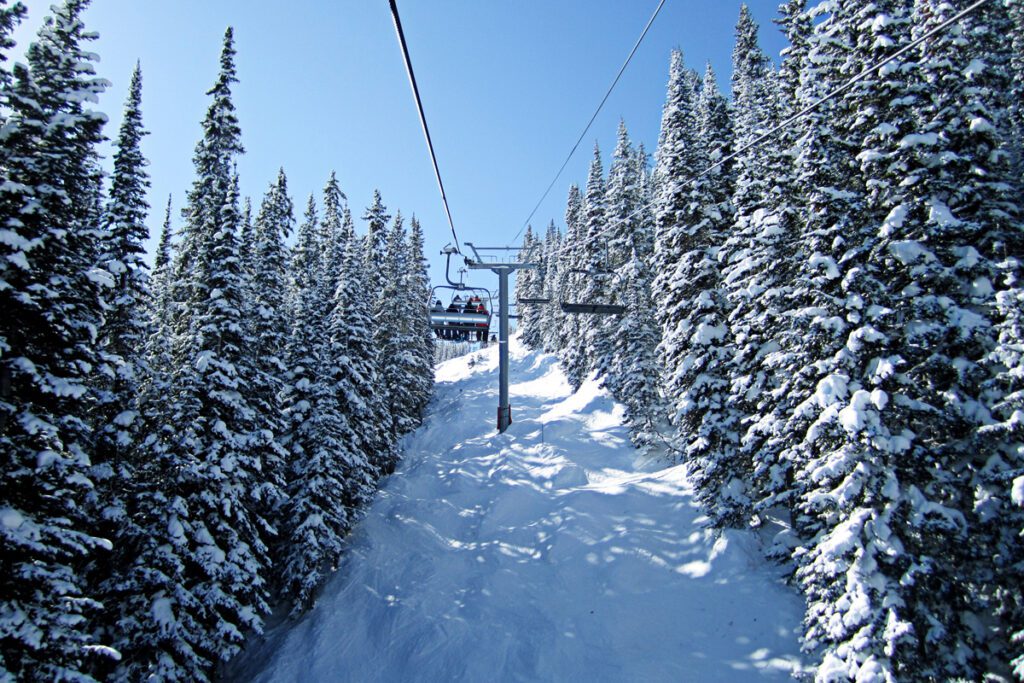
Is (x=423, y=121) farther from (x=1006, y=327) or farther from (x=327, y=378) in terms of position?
(x=327, y=378)

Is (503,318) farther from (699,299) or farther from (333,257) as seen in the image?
(333,257)

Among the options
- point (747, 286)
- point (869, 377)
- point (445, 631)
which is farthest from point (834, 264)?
point (445, 631)

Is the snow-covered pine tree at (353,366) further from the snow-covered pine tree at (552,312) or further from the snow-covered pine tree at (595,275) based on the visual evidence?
the snow-covered pine tree at (552,312)

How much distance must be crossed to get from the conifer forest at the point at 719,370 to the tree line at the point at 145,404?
9 centimetres

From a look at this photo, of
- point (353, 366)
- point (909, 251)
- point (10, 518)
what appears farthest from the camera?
point (353, 366)

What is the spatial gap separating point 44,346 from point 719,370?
19691 millimetres

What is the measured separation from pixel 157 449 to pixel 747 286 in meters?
19.7

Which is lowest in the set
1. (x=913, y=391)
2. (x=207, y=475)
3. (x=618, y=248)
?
(x=207, y=475)

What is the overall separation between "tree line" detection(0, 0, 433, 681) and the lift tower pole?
866 cm

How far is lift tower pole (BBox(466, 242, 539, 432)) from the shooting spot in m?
19.1

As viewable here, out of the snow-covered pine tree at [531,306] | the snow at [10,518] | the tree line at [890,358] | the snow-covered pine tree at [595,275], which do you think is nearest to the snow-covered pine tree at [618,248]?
the snow-covered pine tree at [595,275]

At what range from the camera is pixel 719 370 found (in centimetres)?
1983

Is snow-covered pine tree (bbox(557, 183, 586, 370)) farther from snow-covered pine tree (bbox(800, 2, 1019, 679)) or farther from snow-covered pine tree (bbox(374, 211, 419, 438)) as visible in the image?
snow-covered pine tree (bbox(800, 2, 1019, 679))

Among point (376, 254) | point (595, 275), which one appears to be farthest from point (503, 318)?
point (376, 254)
